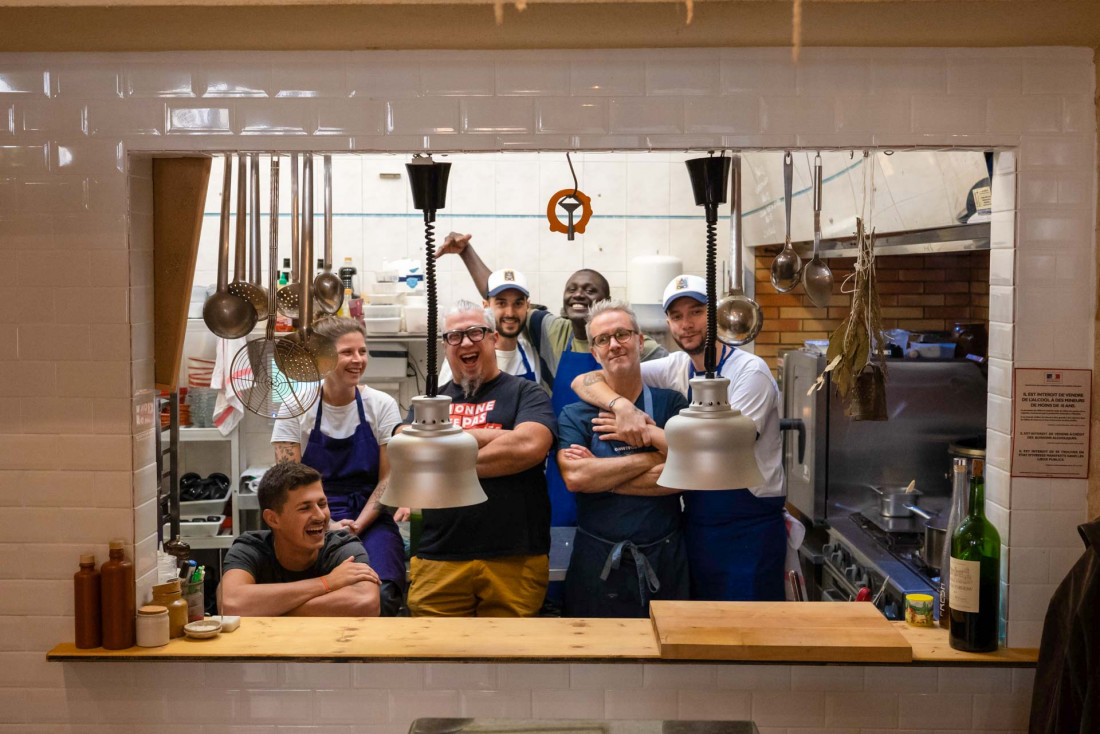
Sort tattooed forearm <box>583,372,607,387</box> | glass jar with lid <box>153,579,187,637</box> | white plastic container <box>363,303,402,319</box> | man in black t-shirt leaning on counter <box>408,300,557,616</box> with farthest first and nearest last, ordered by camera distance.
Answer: white plastic container <box>363,303,402,319</box> < tattooed forearm <box>583,372,607,387</box> < man in black t-shirt leaning on counter <box>408,300,557,616</box> < glass jar with lid <box>153,579,187,637</box>

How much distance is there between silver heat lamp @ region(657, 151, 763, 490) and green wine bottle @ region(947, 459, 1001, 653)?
0.71m

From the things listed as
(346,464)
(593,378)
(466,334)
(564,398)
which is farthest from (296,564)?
Answer: (564,398)

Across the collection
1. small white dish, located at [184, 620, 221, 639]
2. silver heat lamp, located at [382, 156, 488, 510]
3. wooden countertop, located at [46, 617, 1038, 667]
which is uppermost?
silver heat lamp, located at [382, 156, 488, 510]

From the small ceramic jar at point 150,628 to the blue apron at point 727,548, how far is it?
198 centimetres

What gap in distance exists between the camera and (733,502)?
3.97 meters

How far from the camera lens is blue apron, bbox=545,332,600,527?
192 inches

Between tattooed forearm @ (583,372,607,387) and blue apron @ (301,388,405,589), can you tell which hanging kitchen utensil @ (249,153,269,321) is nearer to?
blue apron @ (301,388,405,589)

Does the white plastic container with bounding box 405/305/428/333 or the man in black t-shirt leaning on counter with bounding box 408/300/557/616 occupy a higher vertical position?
the white plastic container with bounding box 405/305/428/333

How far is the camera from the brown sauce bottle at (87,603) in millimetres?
2662

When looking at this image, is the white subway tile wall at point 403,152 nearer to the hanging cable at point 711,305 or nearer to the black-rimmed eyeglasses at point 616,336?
the hanging cable at point 711,305

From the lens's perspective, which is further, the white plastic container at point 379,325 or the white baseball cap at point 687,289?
the white plastic container at point 379,325

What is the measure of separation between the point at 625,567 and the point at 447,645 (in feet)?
3.96

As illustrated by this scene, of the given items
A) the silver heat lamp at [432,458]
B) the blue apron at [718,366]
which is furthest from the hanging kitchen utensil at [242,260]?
the blue apron at [718,366]

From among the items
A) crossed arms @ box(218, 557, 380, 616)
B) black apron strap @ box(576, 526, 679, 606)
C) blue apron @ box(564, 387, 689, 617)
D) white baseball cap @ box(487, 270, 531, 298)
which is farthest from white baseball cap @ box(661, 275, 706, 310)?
crossed arms @ box(218, 557, 380, 616)
